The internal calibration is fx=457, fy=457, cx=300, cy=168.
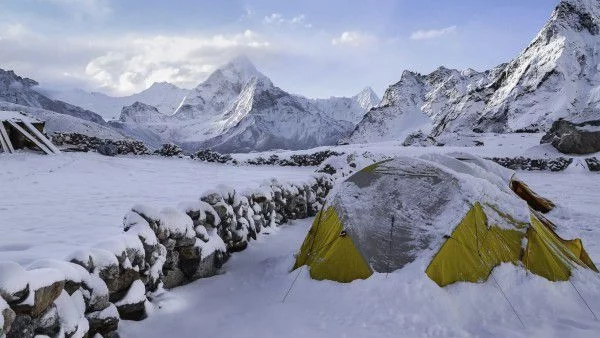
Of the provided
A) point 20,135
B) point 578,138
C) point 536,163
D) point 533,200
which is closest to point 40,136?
point 20,135

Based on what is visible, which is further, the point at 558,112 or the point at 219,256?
the point at 558,112

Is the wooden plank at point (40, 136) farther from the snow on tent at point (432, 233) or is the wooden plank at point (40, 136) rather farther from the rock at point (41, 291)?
the rock at point (41, 291)

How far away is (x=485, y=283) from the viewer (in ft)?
20.9

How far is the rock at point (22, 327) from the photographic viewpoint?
3470mm

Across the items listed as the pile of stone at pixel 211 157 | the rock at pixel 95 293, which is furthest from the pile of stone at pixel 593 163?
the rock at pixel 95 293

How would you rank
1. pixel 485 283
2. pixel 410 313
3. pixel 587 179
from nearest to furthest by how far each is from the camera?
1. pixel 410 313
2. pixel 485 283
3. pixel 587 179

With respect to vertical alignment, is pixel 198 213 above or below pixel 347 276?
above

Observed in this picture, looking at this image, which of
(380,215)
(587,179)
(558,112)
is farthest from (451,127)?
(380,215)

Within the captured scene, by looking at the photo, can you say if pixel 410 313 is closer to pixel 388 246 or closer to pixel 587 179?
pixel 388 246

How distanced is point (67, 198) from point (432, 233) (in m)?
8.12

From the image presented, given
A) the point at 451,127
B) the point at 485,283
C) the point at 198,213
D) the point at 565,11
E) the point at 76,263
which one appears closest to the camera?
the point at 76,263

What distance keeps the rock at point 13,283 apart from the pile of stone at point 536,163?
27.1m

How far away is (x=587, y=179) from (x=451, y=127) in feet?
283

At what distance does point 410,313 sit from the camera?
581 cm
